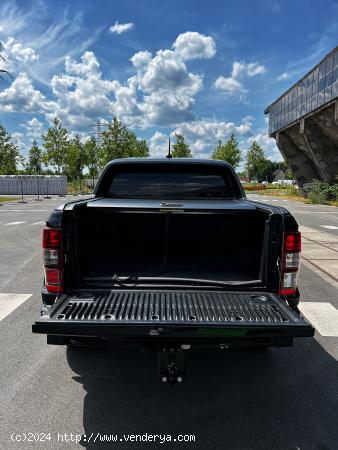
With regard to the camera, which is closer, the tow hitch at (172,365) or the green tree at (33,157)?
the tow hitch at (172,365)

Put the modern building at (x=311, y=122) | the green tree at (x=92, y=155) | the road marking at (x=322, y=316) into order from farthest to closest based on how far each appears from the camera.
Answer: the green tree at (x=92, y=155) < the modern building at (x=311, y=122) < the road marking at (x=322, y=316)

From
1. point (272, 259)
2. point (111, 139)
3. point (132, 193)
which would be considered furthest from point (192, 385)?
point (111, 139)

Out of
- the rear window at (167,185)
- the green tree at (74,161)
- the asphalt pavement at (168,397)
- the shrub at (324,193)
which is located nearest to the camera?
the asphalt pavement at (168,397)

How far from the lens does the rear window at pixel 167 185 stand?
14.3 ft

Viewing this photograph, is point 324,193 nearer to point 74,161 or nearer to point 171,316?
point 171,316

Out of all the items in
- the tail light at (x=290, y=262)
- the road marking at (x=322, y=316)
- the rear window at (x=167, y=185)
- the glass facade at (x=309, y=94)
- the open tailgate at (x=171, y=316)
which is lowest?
the road marking at (x=322, y=316)

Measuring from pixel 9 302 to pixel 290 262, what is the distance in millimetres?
4232

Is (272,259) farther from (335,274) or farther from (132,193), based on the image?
(335,274)

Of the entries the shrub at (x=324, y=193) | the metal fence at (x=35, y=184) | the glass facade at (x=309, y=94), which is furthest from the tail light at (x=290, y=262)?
the metal fence at (x=35, y=184)

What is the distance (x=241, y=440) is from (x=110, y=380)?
50.2 inches

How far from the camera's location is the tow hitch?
2.43 meters

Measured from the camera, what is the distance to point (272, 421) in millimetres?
2574

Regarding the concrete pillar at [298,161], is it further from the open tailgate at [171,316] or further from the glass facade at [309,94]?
the open tailgate at [171,316]

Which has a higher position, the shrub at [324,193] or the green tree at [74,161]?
the green tree at [74,161]
